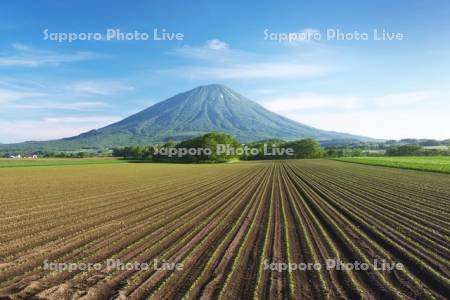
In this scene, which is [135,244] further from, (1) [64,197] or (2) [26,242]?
(1) [64,197]

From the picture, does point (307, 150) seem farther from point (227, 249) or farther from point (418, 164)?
point (227, 249)

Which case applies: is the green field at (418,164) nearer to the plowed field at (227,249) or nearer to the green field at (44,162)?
the plowed field at (227,249)

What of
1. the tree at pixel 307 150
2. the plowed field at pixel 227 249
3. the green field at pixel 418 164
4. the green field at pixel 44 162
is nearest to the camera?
the plowed field at pixel 227 249

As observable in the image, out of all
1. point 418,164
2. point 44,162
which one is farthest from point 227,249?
point 44,162

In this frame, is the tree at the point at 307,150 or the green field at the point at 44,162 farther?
the tree at the point at 307,150

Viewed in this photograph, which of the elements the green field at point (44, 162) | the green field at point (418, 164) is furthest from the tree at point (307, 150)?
the green field at point (44, 162)

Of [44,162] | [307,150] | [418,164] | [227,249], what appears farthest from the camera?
[307,150]

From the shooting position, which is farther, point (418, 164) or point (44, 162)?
point (44, 162)

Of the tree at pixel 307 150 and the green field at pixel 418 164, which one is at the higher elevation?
the tree at pixel 307 150

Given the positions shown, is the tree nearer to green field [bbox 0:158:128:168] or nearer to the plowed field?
green field [bbox 0:158:128:168]

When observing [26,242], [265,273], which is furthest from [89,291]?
[26,242]

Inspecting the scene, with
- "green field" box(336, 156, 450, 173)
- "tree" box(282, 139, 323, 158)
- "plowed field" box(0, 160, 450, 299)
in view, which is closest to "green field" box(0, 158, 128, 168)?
"plowed field" box(0, 160, 450, 299)
